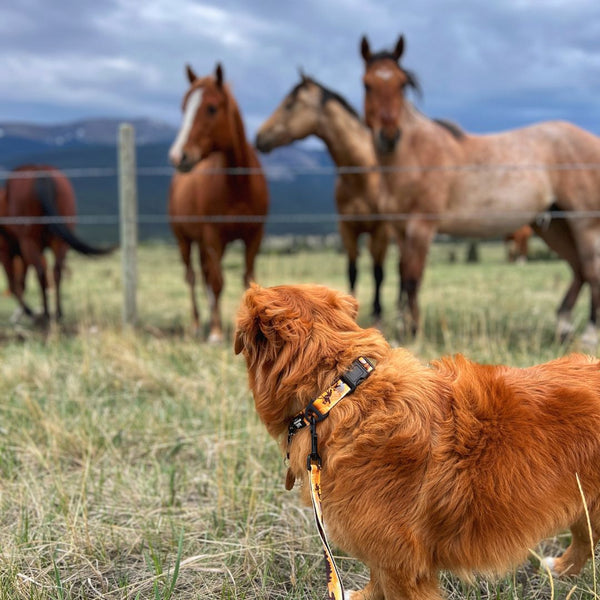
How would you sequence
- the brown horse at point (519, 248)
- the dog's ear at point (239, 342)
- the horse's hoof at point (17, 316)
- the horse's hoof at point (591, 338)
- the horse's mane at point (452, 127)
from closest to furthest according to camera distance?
the dog's ear at point (239, 342) → the horse's hoof at point (591, 338) → the horse's mane at point (452, 127) → the horse's hoof at point (17, 316) → the brown horse at point (519, 248)

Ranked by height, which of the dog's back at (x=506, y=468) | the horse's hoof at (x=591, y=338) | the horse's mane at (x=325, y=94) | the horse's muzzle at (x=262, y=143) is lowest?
the horse's hoof at (x=591, y=338)

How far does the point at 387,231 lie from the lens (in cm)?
716

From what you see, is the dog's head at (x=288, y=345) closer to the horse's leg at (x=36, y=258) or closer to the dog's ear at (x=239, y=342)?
the dog's ear at (x=239, y=342)

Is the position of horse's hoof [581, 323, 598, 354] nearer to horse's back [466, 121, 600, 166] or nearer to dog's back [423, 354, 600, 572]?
horse's back [466, 121, 600, 166]

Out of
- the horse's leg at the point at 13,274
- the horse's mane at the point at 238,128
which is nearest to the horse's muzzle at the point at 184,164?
the horse's mane at the point at 238,128

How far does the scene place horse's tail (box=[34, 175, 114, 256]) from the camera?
23.1ft

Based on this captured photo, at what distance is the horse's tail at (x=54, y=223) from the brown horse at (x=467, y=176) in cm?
357

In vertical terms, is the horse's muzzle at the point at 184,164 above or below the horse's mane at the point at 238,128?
below

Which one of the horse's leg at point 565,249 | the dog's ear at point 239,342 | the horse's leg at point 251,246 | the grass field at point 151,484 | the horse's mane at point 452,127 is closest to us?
the dog's ear at point 239,342

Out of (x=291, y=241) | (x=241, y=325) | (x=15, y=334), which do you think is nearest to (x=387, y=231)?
(x=15, y=334)

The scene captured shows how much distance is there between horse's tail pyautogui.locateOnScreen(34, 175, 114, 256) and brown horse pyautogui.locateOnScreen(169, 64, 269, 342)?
1261mm

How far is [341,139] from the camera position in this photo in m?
7.00

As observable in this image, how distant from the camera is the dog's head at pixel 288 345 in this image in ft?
5.35

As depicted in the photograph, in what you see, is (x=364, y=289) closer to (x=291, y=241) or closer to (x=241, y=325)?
(x=291, y=241)
